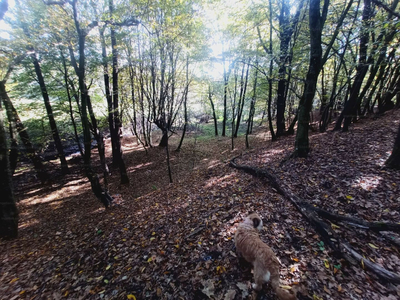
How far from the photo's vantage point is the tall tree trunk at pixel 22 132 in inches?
256

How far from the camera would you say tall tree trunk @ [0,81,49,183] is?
6.51 metres

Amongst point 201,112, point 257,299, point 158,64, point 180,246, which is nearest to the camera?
point 257,299

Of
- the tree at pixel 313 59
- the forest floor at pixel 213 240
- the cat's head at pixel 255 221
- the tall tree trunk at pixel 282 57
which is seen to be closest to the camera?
the forest floor at pixel 213 240

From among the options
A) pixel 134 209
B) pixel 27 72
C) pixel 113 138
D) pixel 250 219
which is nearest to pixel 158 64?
pixel 113 138

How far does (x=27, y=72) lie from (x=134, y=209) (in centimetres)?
892

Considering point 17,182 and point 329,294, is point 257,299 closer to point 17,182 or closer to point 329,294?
point 329,294

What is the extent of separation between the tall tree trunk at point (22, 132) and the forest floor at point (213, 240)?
347 cm

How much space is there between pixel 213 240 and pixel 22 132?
11604mm

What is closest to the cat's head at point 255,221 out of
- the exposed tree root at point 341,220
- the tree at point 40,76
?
the exposed tree root at point 341,220

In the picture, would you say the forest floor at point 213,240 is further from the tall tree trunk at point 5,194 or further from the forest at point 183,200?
the tall tree trunk at point 5,194

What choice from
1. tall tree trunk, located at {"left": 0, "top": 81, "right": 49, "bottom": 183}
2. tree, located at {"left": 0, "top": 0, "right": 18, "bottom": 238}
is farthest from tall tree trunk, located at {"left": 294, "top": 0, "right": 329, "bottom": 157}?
tall tree trunk, located at {"left": 0, "top": 81, "right": 49, "bottom": 183}

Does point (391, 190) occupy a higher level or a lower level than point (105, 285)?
higher

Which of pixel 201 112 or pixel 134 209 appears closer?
pixel 134 209

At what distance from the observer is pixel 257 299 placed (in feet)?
7.27
